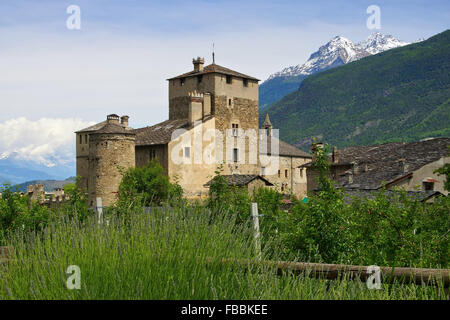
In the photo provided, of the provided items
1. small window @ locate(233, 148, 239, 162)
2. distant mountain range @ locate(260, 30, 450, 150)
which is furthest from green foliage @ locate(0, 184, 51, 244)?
distant mountain range @ locate(260, 30, 450, 150)

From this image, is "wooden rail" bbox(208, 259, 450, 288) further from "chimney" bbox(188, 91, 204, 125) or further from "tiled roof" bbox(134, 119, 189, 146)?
"chimney" bbox(188, 91, 204, 125)

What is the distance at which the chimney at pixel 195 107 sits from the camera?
4641cm

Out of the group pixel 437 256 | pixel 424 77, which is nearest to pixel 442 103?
pixel 424 77

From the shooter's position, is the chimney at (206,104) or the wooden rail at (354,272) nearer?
the wooden rail at (354,272)

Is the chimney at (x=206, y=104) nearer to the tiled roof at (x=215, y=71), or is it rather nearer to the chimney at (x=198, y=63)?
the tiled roof at (x=215, y=71)

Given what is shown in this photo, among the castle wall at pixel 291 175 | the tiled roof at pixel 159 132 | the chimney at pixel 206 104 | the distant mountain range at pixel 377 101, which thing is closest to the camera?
the tiled roof at pixel 159 132

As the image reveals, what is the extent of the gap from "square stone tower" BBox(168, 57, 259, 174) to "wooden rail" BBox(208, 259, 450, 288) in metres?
42.7

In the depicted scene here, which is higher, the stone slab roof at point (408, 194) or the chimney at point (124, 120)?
the chimney at point (124, 120)

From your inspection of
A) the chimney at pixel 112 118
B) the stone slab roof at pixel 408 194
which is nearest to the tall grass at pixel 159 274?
the stone slab roof at pixel 408 194

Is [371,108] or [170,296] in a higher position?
[371,108]

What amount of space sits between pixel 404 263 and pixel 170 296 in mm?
3774

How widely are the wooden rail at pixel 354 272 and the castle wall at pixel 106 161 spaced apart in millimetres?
32943
